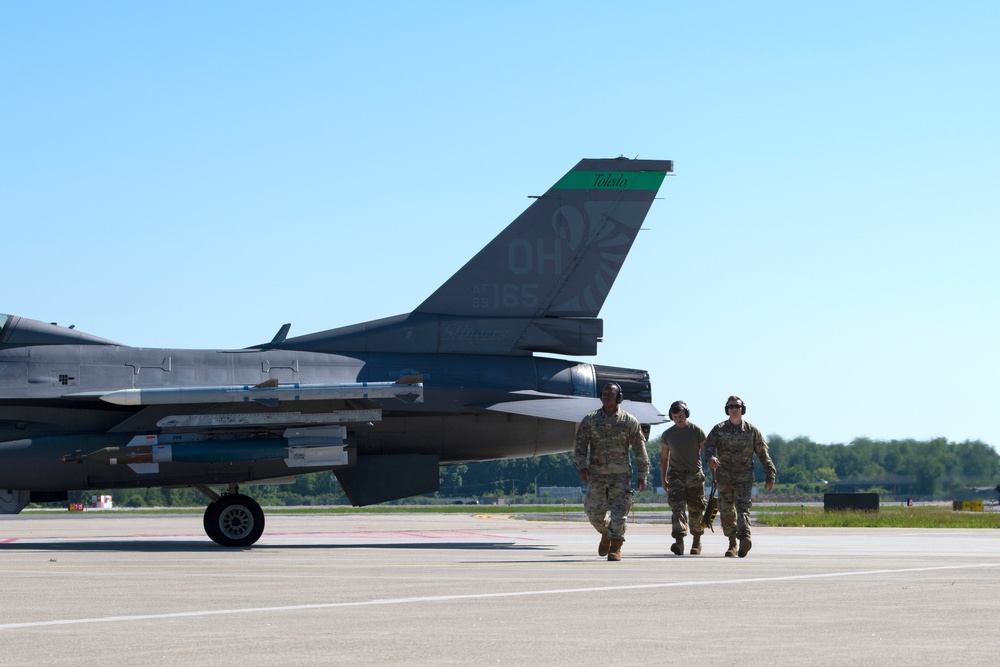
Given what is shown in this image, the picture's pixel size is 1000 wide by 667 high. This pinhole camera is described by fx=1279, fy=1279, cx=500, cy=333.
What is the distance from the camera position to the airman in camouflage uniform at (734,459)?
14.2 m

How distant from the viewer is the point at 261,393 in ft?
53.8

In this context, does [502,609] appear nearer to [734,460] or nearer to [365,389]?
[734,460]

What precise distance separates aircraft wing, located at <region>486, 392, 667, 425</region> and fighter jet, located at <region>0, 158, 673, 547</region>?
36 mm

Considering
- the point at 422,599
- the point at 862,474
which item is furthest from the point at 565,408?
the point at 862,474

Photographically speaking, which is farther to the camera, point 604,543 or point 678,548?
point 678,548

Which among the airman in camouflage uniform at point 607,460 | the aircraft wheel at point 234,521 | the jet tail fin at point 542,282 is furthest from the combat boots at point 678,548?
the aircraft wheel at point 234,521

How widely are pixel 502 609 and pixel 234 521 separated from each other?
10411mm

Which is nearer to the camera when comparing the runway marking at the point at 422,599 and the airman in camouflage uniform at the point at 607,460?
the runway marking at the point at 422,599

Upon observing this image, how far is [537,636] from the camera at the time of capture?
631 cm

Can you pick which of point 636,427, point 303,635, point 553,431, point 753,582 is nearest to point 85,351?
point 553,431

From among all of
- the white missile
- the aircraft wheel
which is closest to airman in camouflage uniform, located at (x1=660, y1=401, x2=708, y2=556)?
the white missile

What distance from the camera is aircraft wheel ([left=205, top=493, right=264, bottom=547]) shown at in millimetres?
17266

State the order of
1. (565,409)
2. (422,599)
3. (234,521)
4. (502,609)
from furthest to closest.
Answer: (565,409)
(234,521)
(422,599)
(502,609)

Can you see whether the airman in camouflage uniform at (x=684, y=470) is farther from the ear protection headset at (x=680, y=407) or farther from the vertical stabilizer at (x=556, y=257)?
the vertical stabilizer at (x=556, y=257)
